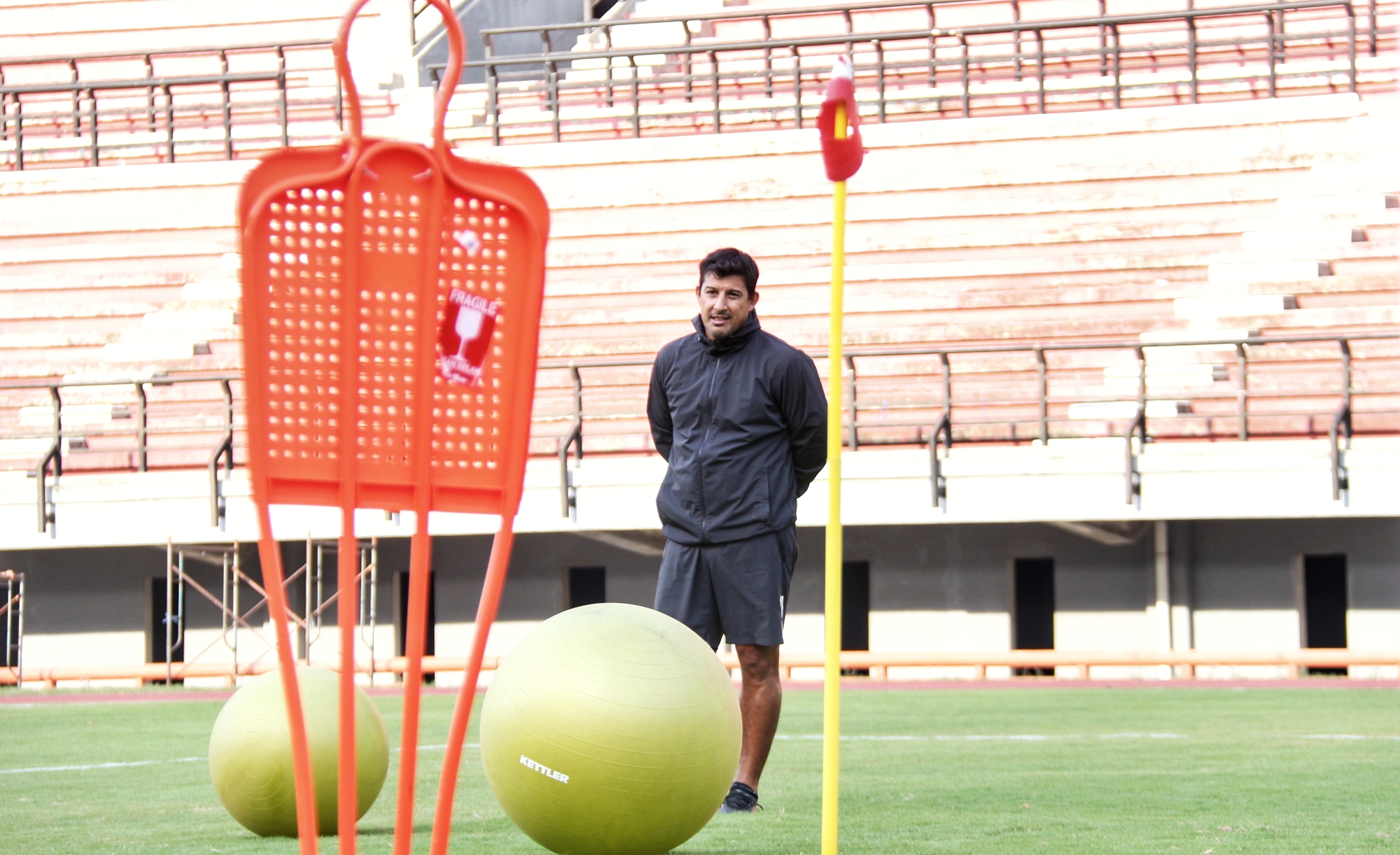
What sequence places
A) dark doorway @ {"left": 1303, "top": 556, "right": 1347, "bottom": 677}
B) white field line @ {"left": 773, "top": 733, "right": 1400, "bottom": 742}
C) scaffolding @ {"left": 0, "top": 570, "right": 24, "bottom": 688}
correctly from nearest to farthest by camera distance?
white field line @ {"left": 773, "top": 733, "right": 1400, "bottom": 742}
scaffolding @ {"left": 0, "top": 570, "right": 24, "bottom": 688}
dark doorway @ {"left": 1303, "top": 556, "right": 1347, "bottom": 677}

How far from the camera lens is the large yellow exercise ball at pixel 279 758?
15.9 ft

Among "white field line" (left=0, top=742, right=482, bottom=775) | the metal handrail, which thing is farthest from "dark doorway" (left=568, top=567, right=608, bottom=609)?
"white field line" (left=0, top=742, right=482, bottom=775)

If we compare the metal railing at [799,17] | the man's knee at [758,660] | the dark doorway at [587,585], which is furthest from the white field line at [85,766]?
the metal railing at [799,17]

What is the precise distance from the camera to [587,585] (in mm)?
18766

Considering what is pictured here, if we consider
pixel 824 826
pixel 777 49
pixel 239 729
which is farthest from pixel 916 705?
pixel 777 49

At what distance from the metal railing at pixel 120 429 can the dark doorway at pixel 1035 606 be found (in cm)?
863

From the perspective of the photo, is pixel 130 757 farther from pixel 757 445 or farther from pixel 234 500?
pixel 234 500

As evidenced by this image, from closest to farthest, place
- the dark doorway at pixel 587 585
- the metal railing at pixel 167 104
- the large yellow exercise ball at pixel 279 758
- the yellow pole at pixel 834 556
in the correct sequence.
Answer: the yellow pole at pixel 834 556 < the large yellow exercise ball at pixel 279 758 < the dark doorway at pixel 587 585 < the metal railing at pixel 167 104

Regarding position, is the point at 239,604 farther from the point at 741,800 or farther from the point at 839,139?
the point at 839,139

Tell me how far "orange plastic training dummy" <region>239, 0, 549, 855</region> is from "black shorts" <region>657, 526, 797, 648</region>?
2488mm

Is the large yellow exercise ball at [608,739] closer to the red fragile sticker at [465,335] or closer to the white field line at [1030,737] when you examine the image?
the red fragile sticker at [465,335]

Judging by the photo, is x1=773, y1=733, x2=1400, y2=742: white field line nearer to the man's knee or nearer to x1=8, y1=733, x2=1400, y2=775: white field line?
x1=8, y1=733, x2=1400, y2=775: white field line

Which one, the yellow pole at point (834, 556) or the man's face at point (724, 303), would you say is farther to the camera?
the man's face at point (724, 303)

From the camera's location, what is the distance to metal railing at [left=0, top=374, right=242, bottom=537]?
51.6 ft
